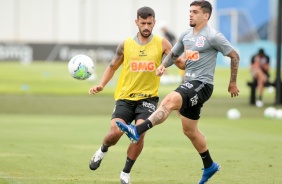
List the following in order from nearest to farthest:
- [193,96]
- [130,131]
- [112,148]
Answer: [130,131]
[193,96]
[112,148]

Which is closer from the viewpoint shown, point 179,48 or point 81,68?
point 179,48

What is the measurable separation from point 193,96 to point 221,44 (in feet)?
2.67

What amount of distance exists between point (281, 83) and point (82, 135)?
11364mm

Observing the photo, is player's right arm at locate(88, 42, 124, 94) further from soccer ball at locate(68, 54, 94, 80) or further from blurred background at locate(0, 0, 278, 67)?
blurred background at locate(0, 0, 278, 67)

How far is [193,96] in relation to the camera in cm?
1161

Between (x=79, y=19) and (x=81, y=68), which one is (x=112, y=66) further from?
(x=79, y=19)

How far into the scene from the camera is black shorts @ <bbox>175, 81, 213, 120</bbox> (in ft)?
37.9

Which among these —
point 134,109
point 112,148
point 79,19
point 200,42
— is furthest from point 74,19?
point 200,42

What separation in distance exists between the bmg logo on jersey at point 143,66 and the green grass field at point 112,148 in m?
1.51

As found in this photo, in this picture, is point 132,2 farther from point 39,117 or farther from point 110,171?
point 110,171

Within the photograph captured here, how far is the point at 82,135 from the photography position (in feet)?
64.1

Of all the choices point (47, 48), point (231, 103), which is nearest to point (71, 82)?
point (231, 103)

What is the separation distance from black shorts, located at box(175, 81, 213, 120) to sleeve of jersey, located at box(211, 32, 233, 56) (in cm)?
49

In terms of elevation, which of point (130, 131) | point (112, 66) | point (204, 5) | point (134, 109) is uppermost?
point (204, 5)
